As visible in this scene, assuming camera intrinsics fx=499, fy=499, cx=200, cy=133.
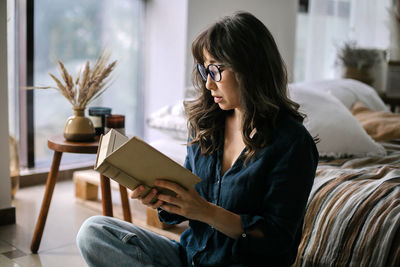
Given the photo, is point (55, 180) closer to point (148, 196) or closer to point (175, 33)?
point (148, 196)

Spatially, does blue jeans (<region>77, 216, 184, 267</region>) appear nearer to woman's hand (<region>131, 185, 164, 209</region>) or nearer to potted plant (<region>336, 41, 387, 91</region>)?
woman's hand (<region>131, 185, 164, 209</region>)

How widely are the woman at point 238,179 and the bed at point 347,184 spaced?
13.8 inches

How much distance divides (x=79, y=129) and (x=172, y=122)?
2.32 feet

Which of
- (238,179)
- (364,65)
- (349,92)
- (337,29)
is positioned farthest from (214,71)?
(337,29)

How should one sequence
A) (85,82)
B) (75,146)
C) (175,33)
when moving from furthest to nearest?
(175,33) < (85,82) < (75,146)

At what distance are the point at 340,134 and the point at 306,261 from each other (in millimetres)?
769

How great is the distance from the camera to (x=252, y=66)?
1.23 meters

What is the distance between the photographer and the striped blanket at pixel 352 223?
1551 mm

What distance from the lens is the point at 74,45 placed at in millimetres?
3320

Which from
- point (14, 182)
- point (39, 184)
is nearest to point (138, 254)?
point (14, 182)

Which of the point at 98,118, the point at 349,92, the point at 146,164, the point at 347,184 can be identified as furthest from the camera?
the point at 349,92

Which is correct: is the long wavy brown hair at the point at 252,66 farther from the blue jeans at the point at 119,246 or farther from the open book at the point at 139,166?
the blue jeans at the point at 119,246

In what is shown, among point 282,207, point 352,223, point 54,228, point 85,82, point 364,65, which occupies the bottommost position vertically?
point 54,228

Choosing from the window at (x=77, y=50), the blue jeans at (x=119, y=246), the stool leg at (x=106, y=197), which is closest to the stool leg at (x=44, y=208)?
the stool leg at (x=106, y=197)
